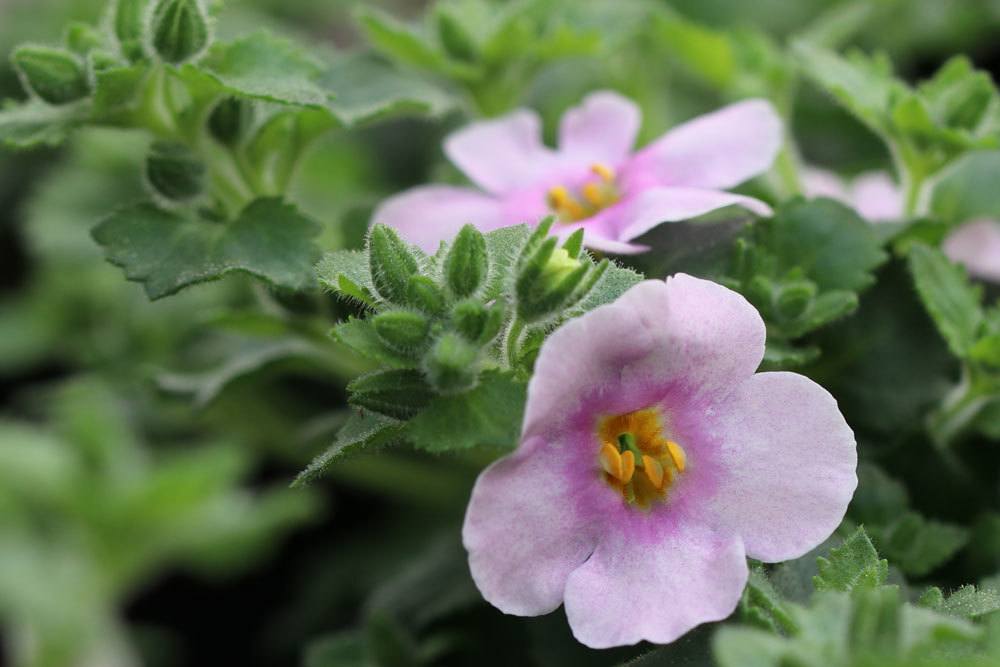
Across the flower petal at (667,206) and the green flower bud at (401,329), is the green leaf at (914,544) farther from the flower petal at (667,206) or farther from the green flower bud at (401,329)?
the green flower bud at (401,329)

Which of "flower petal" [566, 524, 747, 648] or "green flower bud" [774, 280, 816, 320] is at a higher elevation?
"green flower bud" [774, 280, 816, 320]

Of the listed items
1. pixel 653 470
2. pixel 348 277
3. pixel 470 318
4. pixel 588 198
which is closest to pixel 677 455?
pixel 653 470

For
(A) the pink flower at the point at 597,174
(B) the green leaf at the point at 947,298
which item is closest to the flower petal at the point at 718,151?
(A) the pink flower at the point at 597,174

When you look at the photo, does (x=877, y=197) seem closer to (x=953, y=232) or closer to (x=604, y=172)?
(x=953, y=232)

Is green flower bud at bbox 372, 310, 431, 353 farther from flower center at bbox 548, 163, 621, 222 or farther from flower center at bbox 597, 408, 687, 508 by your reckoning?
flower center at bbox 548, 163, 621, 222

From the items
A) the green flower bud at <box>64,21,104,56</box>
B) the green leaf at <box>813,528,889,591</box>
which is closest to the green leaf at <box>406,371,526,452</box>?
the green leaf at <box>813,528,889,591</box>
